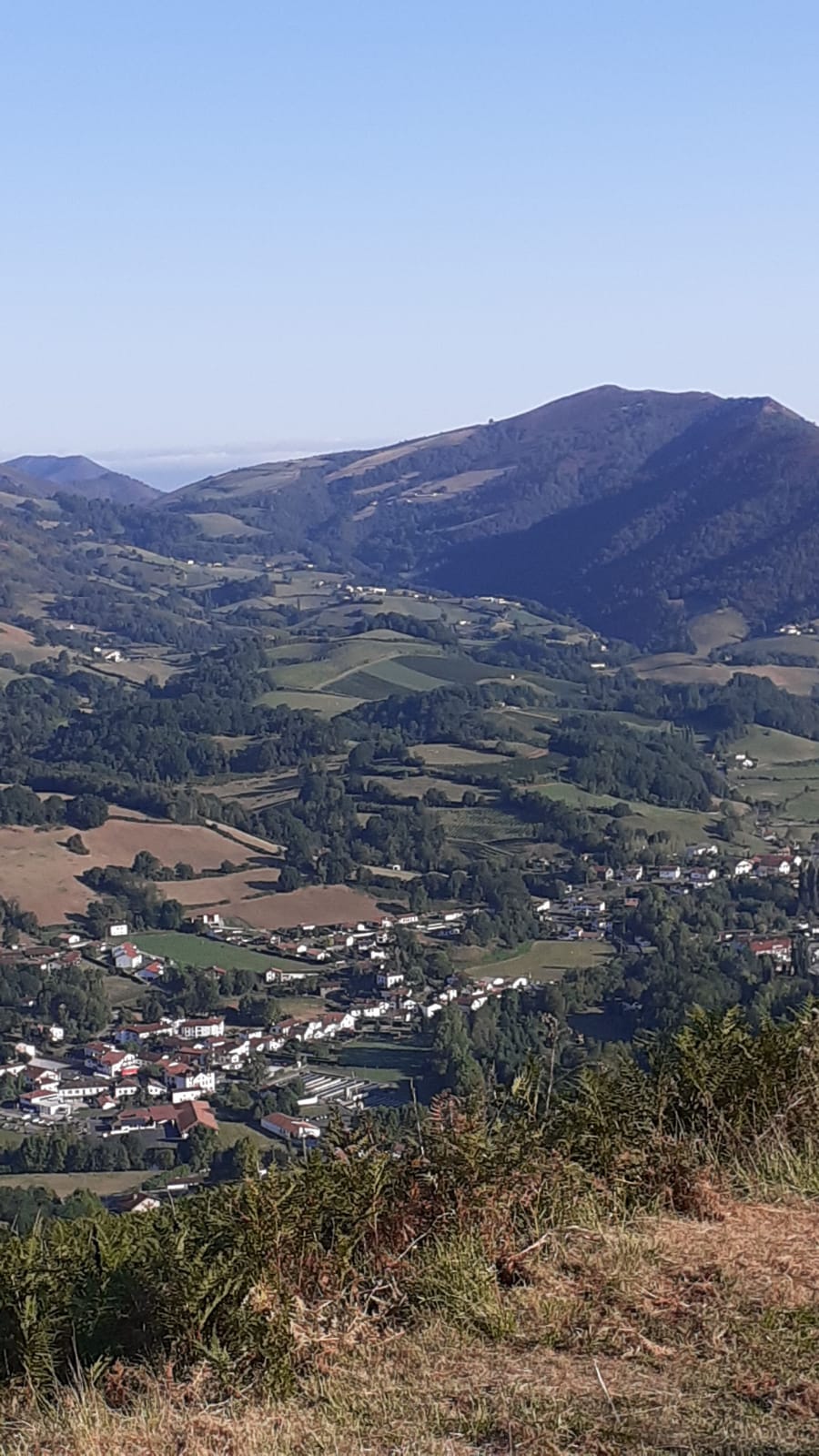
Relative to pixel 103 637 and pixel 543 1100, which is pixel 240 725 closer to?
pixel 103 637

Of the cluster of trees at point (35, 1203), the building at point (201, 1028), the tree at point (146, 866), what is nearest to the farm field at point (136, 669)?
the tree at point (146, 866)

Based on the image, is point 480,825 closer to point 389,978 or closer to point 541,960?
point 541,960

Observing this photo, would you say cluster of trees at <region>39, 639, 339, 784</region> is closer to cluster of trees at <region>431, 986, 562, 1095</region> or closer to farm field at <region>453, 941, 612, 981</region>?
farm field at <region>453, 941, 612, 981</region>

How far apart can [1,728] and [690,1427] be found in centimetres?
5348

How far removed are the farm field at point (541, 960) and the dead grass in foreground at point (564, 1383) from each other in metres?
23.6

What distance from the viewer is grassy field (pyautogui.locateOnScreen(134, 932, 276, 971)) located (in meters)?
29.1

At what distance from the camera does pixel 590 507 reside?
121m

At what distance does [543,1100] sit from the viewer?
203 inches

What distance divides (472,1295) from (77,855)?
33.2m

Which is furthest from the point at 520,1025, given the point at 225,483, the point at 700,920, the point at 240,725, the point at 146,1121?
the point at 225,483

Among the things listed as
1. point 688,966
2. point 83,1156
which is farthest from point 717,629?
point 83,1156

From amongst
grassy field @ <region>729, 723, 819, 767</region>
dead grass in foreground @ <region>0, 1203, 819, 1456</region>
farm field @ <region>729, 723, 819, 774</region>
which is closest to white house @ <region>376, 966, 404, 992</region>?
dead grass in foreground @ <region>0, 1203, 819, 1456</region>

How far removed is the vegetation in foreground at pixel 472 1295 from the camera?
3.55 meters

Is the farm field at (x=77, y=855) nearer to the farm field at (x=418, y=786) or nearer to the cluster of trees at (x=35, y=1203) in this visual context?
the farm field at (x=418, y=786)
